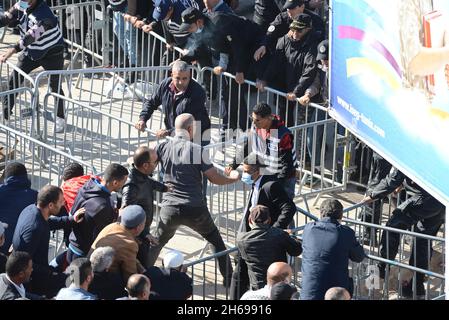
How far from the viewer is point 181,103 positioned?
1270cm

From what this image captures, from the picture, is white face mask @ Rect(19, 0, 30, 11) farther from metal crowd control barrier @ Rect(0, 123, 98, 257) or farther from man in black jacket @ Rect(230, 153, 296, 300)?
man in black jacket @ Rect(230, 153, 296, 300)

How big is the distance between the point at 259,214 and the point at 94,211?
4.73 feet

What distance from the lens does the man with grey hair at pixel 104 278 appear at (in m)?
9.61

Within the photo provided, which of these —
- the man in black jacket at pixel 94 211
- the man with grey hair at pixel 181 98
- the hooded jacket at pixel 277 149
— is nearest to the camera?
the man in black jacket at pixel 94 211

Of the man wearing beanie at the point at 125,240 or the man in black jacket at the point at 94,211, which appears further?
the man in black jacket at the point at 94,211

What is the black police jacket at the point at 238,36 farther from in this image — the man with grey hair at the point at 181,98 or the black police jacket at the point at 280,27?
the man with grey hair at the point at 181,98

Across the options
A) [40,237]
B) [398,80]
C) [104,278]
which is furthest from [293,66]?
[104,278]

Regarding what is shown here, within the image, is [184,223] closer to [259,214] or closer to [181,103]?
[259,214]

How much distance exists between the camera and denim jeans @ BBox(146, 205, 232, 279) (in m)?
11.4

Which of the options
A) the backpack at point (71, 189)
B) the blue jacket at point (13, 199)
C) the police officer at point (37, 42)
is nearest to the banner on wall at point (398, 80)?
the backpack at point (71, 189)

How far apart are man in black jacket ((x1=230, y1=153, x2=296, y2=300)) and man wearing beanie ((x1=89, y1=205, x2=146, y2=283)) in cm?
107

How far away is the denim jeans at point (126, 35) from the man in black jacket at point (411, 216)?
17.8 ft

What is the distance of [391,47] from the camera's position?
9281 millimetres

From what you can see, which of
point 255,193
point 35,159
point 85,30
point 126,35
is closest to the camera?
point 255,193
